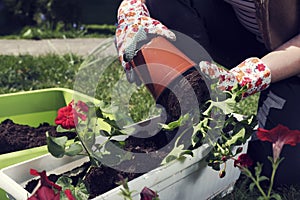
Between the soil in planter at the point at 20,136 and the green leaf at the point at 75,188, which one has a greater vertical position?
the green leaf at the point at 75,188

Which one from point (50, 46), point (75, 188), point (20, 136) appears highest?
point (75, 188)

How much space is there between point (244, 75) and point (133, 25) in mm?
294

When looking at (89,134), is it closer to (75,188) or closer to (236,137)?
(75,188)

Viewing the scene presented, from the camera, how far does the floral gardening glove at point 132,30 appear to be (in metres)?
1.27

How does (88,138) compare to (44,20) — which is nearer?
(88,138)

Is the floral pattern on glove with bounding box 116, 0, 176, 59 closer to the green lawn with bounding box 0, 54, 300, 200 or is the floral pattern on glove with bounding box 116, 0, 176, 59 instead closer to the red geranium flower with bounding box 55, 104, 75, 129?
the red geranium flower with bounding box 55, 104, 75, 129

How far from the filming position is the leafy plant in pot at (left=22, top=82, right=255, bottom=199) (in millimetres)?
1064

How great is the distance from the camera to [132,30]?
130 cm

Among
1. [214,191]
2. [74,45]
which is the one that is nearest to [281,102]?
[214,191]

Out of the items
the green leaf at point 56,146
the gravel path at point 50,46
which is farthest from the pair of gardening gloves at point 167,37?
the gravel path at point 50,46

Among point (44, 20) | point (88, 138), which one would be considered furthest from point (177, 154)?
point (44, 20)

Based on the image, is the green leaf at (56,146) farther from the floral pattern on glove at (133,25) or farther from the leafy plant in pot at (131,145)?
the floral pattern on glove at (133,25)

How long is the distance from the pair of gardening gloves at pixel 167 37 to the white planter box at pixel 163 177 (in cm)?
17

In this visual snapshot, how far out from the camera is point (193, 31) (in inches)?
61.6
